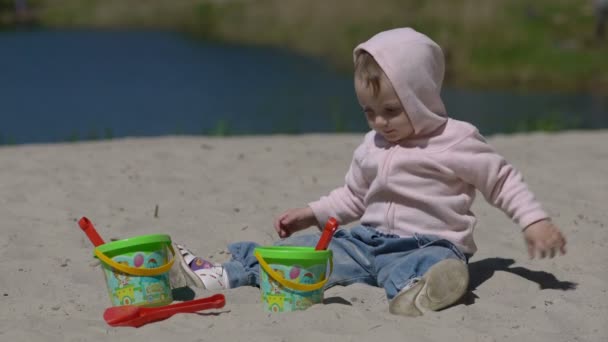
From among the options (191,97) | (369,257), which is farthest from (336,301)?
(191,97)

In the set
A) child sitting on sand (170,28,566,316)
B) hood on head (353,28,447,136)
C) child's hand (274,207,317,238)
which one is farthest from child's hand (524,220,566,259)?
child's hand (274,207,317,238)

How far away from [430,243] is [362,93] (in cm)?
56

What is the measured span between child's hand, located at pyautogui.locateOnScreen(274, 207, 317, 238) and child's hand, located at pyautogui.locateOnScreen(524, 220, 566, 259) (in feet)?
2.76

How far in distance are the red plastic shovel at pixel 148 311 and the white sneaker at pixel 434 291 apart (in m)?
0.55

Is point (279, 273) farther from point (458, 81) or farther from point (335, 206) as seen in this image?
point (458, 81)

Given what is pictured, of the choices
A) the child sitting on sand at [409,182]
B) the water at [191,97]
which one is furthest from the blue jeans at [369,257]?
the water at [191,97]

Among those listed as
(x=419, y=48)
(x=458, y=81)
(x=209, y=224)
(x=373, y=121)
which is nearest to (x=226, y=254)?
(x=209, y=224)

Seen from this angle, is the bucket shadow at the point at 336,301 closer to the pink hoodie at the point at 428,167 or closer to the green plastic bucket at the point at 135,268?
the pink hoodie at the point at 428,167

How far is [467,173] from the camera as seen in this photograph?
10.2 ft

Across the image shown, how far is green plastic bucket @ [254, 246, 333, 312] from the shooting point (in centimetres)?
276

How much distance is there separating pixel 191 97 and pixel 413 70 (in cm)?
920

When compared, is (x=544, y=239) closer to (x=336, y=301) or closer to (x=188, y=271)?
(x=336, y=301)

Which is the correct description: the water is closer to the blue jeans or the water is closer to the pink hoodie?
the blue jeans

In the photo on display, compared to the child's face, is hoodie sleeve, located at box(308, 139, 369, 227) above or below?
below
